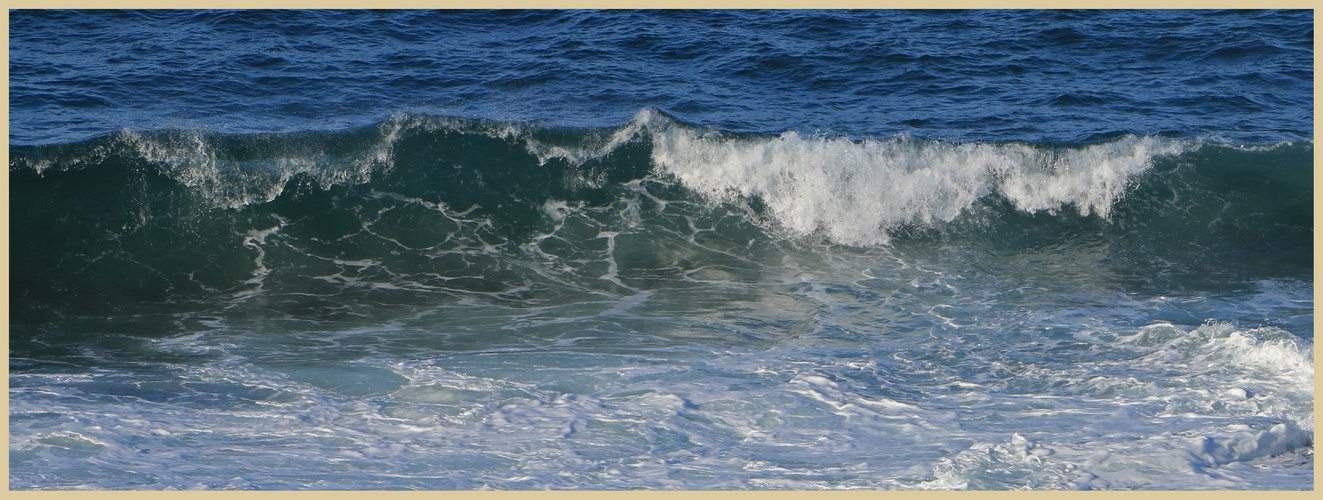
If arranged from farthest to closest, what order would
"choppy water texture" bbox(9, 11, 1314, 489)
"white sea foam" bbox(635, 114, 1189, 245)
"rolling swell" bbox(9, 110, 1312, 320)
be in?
"white sea foam" bbox(635, 114, 1189, 245), "rolling swell" bbox(9, 110, 1312, 320), "choppy water texture" bbox(9, 11, 1314, 489)

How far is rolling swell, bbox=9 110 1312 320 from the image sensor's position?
10492mm

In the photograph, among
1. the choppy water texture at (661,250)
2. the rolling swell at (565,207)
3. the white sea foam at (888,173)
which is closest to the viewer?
the choppy water texture at (661,250)

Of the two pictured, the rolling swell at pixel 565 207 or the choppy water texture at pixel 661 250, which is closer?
the choppy water texture at pixel 661 250

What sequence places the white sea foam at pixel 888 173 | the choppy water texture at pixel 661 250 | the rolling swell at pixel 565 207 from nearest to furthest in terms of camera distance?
the choppy water texture at pixel 661 250 < the rolling swell at pixel 565 207 < the white sea foam at pixel 888 173

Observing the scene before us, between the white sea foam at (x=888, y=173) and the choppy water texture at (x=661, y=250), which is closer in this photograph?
the choppy water texture at (x=661, y=250)

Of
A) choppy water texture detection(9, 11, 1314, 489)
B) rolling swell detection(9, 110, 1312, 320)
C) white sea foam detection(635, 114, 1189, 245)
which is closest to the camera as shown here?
choppy water texture detection(9, 11, 1314, 489)

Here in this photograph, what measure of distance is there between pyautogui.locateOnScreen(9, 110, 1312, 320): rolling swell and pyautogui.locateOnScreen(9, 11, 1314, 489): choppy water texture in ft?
0.14

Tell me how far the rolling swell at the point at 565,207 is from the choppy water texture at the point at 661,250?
0.04 metres

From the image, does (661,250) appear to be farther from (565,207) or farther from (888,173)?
(888,173)

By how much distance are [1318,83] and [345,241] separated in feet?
40.3

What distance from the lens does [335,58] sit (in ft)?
49.2

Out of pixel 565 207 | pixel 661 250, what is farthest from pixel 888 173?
pixel 565 207

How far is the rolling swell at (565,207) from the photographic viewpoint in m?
10.5

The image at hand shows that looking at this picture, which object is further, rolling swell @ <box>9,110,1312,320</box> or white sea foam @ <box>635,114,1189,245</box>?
white sea foam @ <box>635,114,1189,245</box>
